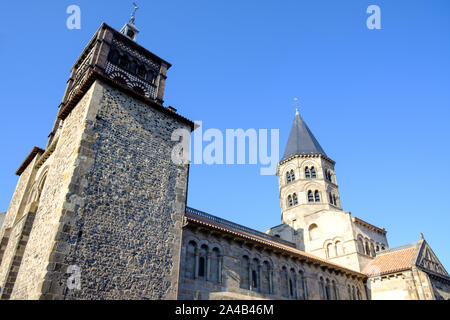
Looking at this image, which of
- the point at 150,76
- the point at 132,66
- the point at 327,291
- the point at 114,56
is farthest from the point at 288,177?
the point at 114,56

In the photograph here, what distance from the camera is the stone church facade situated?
479 inches

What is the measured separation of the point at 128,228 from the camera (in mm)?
13461

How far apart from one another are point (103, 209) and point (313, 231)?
76.3 ft

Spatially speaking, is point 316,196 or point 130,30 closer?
point 130,30

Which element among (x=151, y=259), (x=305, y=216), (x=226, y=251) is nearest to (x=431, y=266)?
(x=305, y=216)

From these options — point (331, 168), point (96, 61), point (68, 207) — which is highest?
point (331, 168)

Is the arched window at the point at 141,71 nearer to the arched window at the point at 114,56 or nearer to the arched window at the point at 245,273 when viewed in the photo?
the arched window at the point at 114,56

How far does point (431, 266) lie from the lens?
26344 millimetres

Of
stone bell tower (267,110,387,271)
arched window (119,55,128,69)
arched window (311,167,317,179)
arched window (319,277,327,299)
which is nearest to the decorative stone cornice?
arched window (119,55,128,69)

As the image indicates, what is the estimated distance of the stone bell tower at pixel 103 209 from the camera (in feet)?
38.5

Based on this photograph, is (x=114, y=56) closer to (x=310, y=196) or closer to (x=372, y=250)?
(x=310, y=196)
